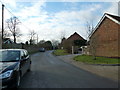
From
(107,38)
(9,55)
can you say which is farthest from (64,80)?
(107,38)

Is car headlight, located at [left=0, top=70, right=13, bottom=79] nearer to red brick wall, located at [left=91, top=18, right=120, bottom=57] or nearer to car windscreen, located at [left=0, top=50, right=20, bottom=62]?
car windscreen, located at [left=0, top=50, right=20, bottom=62]

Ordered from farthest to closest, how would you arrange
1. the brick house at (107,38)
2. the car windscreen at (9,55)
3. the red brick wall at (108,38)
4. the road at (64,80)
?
the red brick wall at (108,38)
the brick house at (107,38)
the car windscreen at (9,55)
the road at (64,80)

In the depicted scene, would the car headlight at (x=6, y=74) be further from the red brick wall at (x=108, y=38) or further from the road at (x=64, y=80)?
the red brick wall at (x=108, y=38)

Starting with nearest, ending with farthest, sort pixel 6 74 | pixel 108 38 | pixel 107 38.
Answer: pixel 6 74, pixel 108 38, pixel 107 38

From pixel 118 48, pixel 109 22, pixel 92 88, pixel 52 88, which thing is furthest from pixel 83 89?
pixel 109 22

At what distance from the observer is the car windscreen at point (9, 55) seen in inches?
269

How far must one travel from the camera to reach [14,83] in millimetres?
5508

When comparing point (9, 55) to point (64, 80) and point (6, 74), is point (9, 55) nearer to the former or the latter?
point (6, 74)

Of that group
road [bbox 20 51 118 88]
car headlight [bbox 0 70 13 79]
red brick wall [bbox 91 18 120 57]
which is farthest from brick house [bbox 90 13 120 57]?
car headlight [bbox 0 70 13 79]

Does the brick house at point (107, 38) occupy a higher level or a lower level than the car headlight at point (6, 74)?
higher

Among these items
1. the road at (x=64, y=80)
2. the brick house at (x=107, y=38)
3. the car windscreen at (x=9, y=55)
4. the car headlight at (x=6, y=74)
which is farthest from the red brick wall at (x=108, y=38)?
the car headlight at (x=6, y=74)

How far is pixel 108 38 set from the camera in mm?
18953

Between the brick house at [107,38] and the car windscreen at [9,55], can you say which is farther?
the brick house at [107,38]

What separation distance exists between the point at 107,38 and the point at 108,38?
0.65ft
